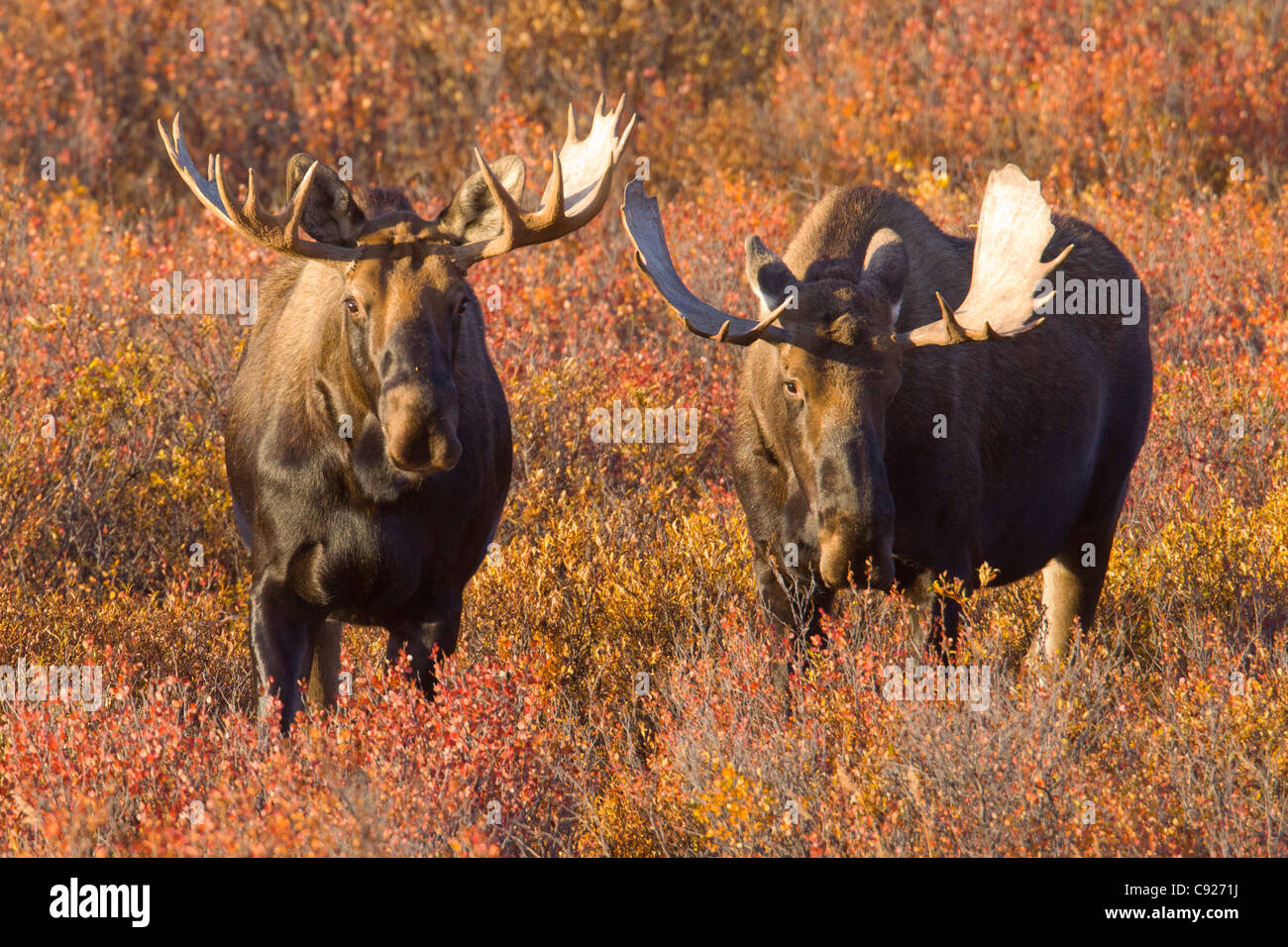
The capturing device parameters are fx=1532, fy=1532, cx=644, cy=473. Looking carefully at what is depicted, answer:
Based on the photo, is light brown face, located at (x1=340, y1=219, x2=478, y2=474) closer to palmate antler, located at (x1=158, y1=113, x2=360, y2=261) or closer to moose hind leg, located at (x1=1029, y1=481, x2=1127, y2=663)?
palmate antler, located at (x1=158, y1=113, x2=360, y2=261)

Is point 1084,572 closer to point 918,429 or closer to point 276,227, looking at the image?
point 918,429

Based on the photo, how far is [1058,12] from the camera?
14031 mm

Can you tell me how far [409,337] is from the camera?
4.46 m

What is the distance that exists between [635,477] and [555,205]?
311 cm

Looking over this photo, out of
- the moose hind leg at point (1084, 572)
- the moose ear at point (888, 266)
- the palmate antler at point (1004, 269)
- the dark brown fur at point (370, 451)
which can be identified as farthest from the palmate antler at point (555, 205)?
the moose hind leg at point (1084, 572)

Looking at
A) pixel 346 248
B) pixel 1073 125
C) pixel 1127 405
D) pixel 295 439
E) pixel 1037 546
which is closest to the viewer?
pixel 346 248

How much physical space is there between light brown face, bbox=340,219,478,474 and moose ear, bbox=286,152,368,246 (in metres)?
0.09

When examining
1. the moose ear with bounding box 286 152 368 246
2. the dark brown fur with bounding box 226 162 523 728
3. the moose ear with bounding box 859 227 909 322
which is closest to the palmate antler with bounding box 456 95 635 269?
the dark brown fur with bounding box 226 162 523 728

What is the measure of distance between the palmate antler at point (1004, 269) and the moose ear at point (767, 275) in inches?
16.2

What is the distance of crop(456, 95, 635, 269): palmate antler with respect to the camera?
4688 mm

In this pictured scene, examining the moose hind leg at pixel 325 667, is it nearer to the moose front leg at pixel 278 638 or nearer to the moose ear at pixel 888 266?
the moose front leg at pixel 278 638
